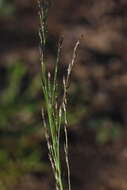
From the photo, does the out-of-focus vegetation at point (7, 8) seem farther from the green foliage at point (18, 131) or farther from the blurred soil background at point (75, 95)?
the green foliage at point (18, 131)

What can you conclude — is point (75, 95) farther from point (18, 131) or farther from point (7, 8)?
point (7, 8)

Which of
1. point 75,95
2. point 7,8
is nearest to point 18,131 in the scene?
point 75,95

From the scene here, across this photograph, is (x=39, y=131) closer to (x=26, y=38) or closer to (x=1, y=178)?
(x=1, y=178)

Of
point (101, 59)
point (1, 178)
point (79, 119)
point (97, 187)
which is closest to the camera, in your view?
point (1, 178)

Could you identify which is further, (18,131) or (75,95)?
(75,95)

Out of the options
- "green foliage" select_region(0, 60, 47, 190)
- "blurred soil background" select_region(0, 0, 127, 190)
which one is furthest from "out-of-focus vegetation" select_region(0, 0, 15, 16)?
"green foliage" select_region(0, 60, 47, 190)

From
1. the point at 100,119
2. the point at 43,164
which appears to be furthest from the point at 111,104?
the point at 43,164

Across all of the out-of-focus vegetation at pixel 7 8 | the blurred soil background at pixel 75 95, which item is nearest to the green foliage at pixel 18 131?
the blurred soil background at pixel 75 95

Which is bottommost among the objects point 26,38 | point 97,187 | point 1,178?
point 97,187
